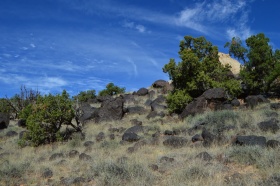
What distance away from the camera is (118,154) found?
12008 millimetres

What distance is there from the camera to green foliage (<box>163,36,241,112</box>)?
22.5m

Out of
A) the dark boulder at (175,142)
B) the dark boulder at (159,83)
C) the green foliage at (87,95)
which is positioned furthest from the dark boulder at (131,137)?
the dark boulder at (159,83)

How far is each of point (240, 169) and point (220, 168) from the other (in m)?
0.72

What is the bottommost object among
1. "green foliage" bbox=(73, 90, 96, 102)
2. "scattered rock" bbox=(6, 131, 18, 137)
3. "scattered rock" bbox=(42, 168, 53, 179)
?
"scattered rock" bbox=(42, 168, 53, 179)

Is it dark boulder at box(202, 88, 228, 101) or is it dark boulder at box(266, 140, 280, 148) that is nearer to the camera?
dark boulder at box(266, 140, 280, 148)

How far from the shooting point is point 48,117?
1772 centimetres

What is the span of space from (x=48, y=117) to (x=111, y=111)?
658 centimetres

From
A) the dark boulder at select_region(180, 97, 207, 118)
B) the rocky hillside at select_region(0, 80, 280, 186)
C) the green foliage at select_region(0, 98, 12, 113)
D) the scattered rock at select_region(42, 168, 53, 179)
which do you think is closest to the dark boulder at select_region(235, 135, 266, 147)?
the rocky hillside at select_region(0, 80, 280, 186)

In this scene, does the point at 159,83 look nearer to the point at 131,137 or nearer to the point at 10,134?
the point at 10,134

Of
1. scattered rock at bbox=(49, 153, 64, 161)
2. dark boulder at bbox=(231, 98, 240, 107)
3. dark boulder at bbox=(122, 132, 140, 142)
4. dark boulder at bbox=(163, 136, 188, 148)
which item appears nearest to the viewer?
scattered rock at bbox=(49, 153, 64, 161)

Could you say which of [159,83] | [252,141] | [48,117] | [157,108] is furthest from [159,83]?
[252,141]

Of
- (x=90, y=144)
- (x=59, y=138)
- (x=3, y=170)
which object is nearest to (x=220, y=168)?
(x=3, y=170)

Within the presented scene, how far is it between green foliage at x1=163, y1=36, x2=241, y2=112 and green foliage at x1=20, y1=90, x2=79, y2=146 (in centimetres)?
783

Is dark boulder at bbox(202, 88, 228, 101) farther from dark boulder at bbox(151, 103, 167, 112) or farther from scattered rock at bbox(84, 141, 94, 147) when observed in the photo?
scattered rock at bbox(84, 141, 94, 147)
